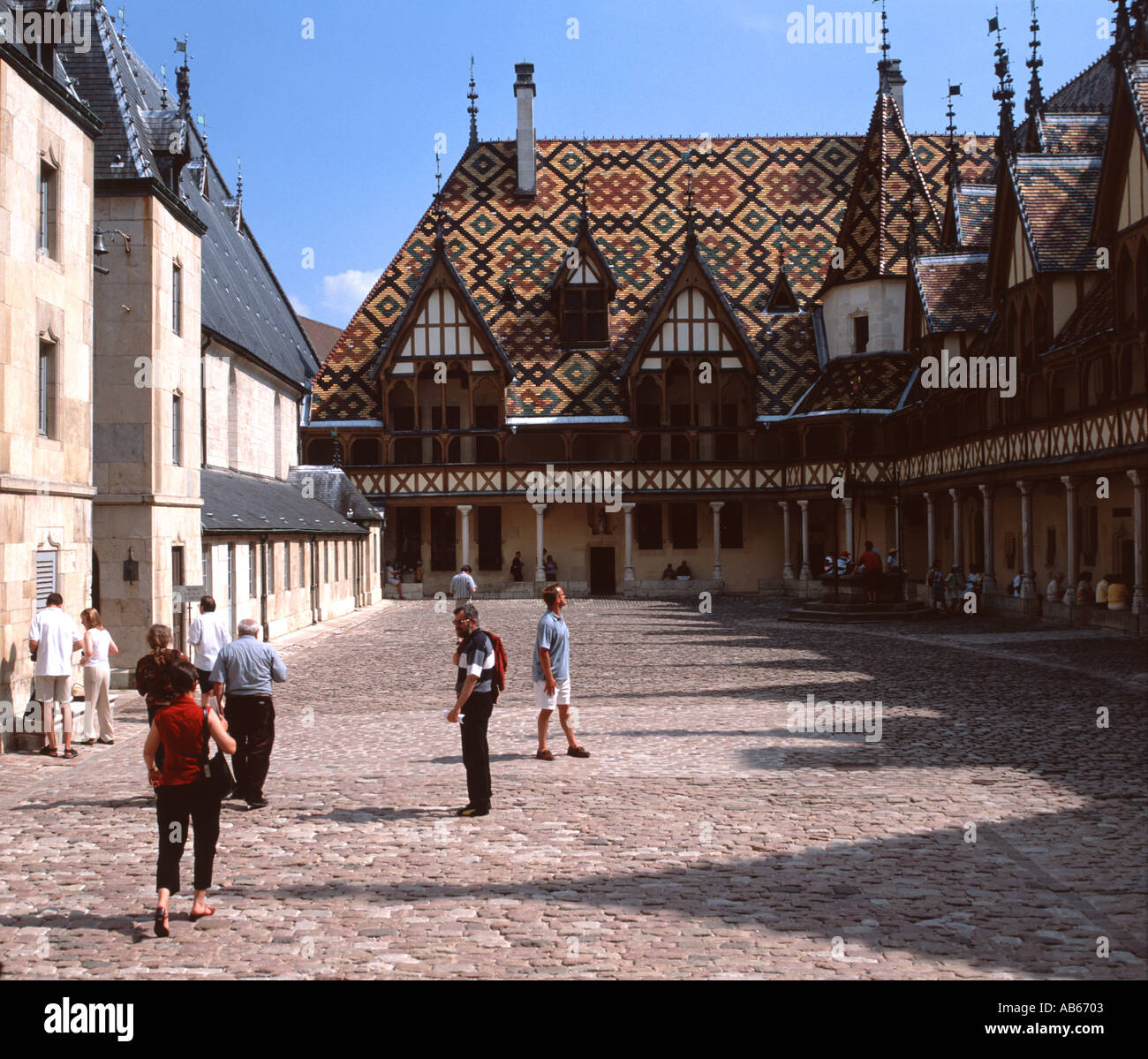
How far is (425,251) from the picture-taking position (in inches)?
1982

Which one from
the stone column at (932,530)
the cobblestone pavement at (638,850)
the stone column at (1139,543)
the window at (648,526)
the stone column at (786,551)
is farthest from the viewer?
the window at (648,526)

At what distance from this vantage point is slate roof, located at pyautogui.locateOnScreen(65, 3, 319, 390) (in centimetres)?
1844

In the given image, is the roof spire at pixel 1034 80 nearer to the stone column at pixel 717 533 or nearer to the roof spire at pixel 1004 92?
the roof spire at pixel 1004 92

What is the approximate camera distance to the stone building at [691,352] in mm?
40875

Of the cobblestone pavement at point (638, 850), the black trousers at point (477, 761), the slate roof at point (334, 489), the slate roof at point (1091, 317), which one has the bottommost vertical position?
the cobblestone pavement at point (638, 850)

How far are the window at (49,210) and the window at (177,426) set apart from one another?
4828mm

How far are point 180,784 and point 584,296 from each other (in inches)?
1699

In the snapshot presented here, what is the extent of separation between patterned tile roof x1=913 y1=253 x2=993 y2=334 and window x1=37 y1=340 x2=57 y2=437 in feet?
90.8

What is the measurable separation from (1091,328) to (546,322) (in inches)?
977

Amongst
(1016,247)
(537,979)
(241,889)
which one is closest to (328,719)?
(241,889)

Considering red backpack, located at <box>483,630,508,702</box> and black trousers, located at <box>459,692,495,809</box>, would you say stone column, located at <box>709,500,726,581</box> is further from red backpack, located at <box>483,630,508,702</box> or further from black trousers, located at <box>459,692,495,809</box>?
black trousers, located at <box>459,692,495,809</box>

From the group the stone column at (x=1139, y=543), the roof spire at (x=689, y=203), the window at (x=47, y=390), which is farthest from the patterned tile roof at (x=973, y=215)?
the window at (x=47, y=390)

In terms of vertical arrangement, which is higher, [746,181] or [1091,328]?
[746,181]
